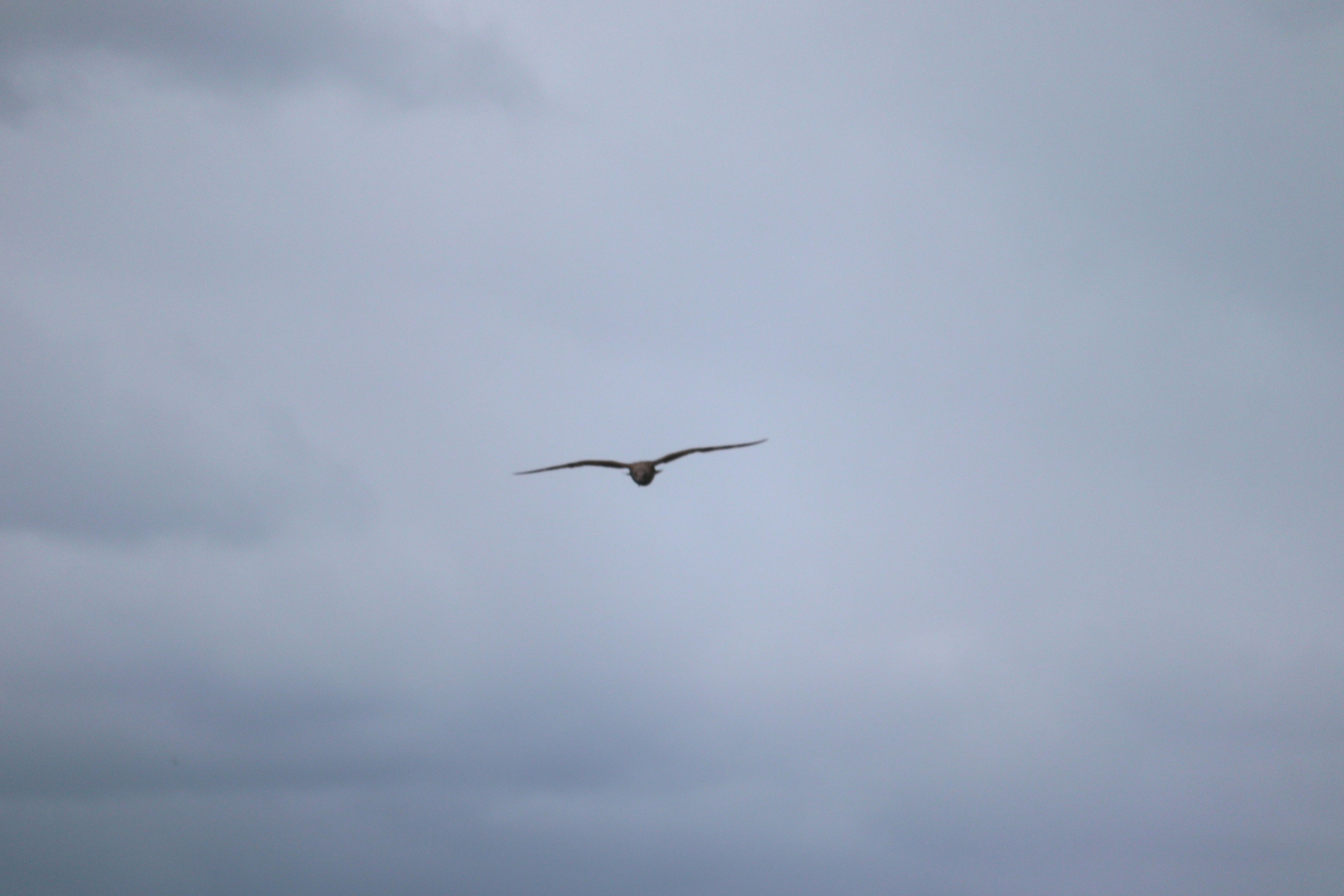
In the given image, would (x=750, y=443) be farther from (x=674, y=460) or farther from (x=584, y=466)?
(x=584, y=466)

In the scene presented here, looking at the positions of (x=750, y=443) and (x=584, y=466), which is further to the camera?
(x=584, y=466)

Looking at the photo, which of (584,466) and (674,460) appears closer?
(674,460)

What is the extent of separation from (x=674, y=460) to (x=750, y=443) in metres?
5.00

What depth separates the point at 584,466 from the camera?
4734 inches

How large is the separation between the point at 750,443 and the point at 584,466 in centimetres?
1370

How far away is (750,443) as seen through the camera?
112m

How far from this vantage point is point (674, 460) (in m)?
112

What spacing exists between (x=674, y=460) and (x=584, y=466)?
32.6ft

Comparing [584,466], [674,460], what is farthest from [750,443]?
[584,466]
